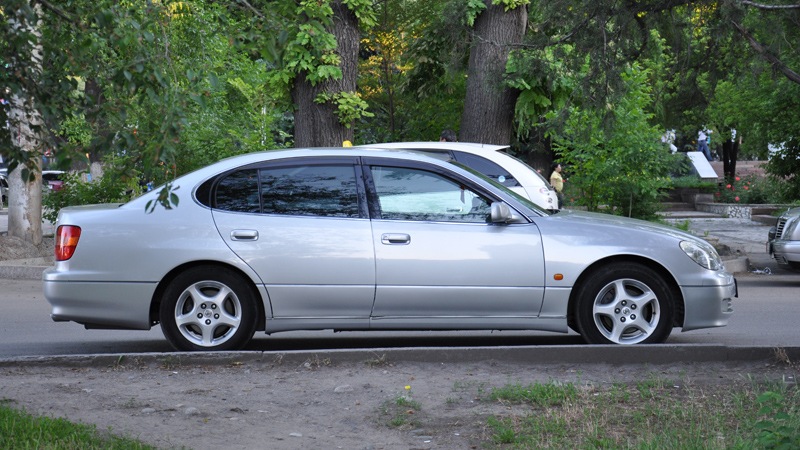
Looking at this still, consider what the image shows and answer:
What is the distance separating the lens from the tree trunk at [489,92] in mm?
19141

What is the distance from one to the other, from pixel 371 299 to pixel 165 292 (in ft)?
5.21

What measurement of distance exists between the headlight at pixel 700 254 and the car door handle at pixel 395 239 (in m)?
2.16

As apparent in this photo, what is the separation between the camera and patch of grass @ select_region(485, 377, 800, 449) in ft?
18.5

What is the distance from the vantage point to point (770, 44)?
38.7ft

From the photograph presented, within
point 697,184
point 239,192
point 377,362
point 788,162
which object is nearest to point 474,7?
point 788,162

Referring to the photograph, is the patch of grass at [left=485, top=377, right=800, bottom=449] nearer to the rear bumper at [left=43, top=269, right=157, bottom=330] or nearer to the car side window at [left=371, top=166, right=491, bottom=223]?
the car side window at [left=371, top=166, right=491, bottom=223]

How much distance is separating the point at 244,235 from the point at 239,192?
46 centimetres

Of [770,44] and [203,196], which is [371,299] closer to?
[203,196]

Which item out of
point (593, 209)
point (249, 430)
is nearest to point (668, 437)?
point (249, 430)

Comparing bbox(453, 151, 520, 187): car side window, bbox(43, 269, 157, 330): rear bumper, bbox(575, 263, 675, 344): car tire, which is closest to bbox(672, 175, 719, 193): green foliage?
bbox(453, 151, 520, 187): car side window

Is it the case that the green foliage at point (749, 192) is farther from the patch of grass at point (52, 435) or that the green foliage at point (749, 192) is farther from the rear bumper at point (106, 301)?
the patch of grass at point (52, 435)

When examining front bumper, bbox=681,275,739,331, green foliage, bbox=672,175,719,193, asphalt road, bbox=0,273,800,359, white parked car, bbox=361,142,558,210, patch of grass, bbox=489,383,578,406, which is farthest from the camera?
green foliage, bbox=672,175,719,193

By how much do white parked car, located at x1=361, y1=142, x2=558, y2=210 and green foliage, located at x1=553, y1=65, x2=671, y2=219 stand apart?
3.84 meters

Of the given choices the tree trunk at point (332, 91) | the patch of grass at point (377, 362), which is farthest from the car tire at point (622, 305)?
the tree trunk at point (332, 91)
